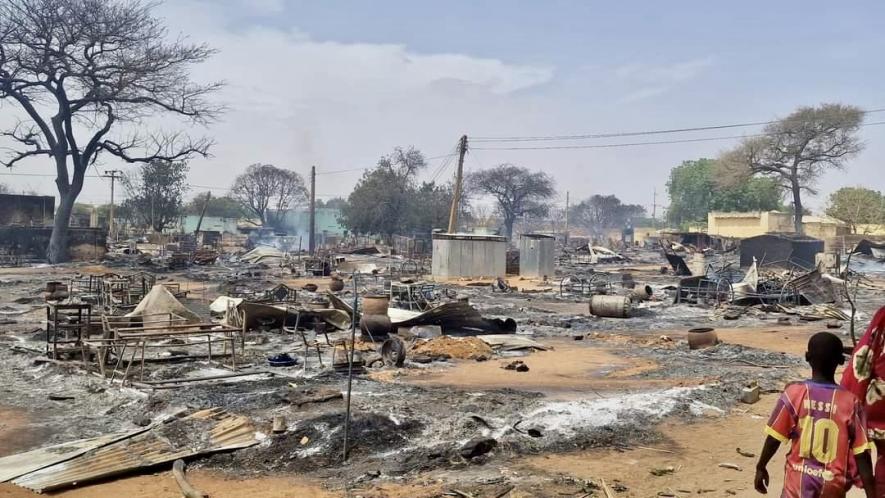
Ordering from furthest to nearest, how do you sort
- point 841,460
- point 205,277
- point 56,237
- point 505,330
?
point 56,237, point 205,277, point 505,330, point 841,460

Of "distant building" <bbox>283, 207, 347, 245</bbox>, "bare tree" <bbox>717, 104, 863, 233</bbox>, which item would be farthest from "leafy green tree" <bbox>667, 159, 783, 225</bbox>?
"distant building" <bbox>283, 207, 347, 245</bbox>

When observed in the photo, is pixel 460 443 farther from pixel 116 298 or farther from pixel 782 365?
pixel 116 298

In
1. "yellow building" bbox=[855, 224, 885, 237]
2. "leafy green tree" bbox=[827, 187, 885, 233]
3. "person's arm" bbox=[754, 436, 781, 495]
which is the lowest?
"person's arm" bbox=[754, 436, 781, 495]

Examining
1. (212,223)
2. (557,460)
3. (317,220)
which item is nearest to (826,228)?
(557,460)

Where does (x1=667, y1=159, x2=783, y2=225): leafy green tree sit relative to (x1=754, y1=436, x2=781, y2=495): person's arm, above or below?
above

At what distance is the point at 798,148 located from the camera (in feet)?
183

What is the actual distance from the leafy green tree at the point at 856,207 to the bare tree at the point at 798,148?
2.19 meters

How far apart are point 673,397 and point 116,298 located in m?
15.2

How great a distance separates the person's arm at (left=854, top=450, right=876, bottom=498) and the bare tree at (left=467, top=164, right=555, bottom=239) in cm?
7457

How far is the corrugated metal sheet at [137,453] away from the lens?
23.5ft

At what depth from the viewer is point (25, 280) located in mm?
30281

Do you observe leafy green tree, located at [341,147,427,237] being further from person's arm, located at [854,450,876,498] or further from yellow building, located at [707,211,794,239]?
person's arm, located at [854,450,876,498]

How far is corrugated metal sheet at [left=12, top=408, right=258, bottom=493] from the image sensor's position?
7.15 metres

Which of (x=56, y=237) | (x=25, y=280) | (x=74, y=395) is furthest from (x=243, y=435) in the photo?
(x=56, y=237)
